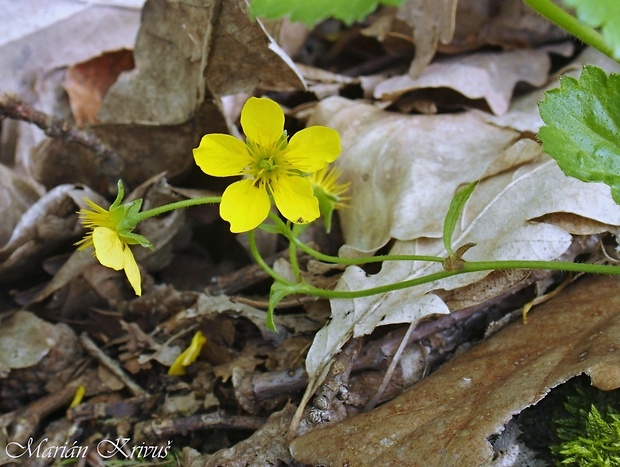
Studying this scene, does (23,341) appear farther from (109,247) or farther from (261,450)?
(261,450)

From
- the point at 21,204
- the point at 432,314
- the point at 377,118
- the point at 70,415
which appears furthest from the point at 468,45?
the point at 70,415

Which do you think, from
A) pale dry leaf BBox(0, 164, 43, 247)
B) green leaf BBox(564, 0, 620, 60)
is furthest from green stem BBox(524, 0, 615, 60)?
pale dry leaf BBox(0, 164, 43, 247)

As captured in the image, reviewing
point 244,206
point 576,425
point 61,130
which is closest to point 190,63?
point 61,130

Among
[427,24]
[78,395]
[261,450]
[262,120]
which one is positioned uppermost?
[262,120]

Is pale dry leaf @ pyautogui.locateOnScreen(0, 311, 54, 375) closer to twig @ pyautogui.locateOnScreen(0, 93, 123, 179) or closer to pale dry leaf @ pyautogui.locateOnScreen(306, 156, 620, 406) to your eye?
twig @ pyautogui.locateOnScreen(0, 93, 123, 179)

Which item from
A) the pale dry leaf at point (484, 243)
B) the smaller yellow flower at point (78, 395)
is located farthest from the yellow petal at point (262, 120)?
the smaller yellow flower at point (78, 395)

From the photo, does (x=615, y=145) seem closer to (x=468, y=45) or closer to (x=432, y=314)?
(x=432, y=314)
